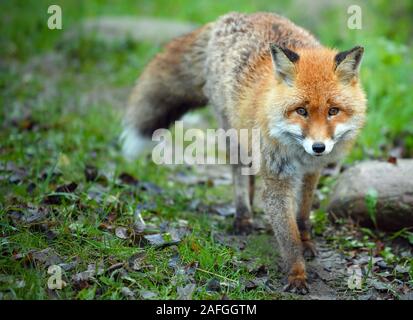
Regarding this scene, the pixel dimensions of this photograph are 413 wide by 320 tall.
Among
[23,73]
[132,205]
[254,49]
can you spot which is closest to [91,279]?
[132,205]

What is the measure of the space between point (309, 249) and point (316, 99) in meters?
1.47

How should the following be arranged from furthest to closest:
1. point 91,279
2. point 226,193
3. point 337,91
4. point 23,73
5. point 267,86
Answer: point 23,73 → point 226,193 → point 267,86 → point 337,91 → point 91,279

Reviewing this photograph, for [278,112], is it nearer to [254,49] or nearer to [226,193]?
[254,49]

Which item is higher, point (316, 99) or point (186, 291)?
point (316, 99)

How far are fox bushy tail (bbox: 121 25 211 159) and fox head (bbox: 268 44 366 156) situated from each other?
1728 millimetres

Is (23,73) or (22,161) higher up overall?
(23,73)

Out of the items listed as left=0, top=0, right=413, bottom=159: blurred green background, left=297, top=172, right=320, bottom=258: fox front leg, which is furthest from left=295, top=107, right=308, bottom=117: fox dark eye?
left=0, top=0, right=413, bottom=159: blurred green background

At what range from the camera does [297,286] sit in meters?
4.16

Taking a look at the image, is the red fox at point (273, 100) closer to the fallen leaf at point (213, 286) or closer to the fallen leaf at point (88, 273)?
the fallen leaf at point (213, 286)

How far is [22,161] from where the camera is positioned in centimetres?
562

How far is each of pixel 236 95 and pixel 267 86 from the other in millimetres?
621

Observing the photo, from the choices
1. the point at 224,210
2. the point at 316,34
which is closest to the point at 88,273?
the point at 224,210

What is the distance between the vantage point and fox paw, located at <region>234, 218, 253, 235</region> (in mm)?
5344

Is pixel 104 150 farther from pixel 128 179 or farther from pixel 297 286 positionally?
pixel 297 286
